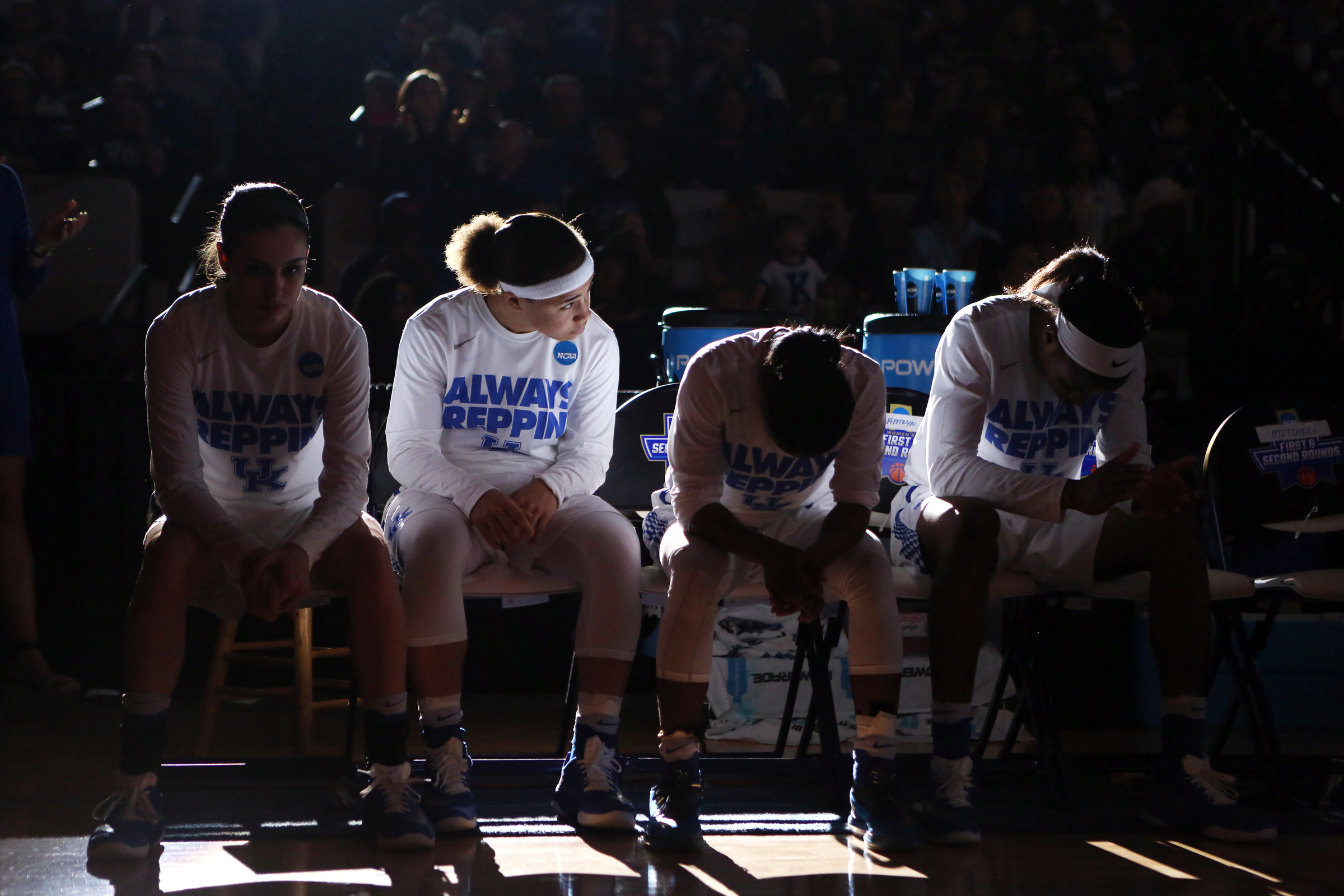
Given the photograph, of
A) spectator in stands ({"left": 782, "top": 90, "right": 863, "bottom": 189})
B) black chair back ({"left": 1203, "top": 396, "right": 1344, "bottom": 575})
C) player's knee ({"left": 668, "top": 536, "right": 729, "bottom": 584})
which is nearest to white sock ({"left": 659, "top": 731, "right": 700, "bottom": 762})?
player's knee ({"left": 668, "top": 536, "right": 729, "bottom": 584})

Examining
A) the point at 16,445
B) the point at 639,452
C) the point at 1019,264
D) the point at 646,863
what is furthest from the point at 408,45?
the point at 646,863

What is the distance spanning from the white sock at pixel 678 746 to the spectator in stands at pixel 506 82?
161 inches

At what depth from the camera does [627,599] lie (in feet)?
8.21

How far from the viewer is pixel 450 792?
7.90 feet

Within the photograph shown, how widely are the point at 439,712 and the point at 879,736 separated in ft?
2.72

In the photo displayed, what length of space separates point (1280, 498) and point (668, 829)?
1.84m

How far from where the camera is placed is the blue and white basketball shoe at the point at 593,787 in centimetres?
242

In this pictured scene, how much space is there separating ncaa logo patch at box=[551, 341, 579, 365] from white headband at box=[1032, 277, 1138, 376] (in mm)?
1024

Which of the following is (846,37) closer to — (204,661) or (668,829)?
(204,661)

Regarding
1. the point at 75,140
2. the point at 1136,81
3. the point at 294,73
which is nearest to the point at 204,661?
the point at 75,140

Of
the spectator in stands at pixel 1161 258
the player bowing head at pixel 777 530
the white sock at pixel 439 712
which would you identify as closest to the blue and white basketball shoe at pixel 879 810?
the player bowing head at pixel 777 530

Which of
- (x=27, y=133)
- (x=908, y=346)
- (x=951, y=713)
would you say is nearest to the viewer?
(x=951, y=713)

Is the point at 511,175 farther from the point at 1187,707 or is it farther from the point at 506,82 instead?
the point at 1187,707

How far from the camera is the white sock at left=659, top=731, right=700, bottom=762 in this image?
2387 mm
